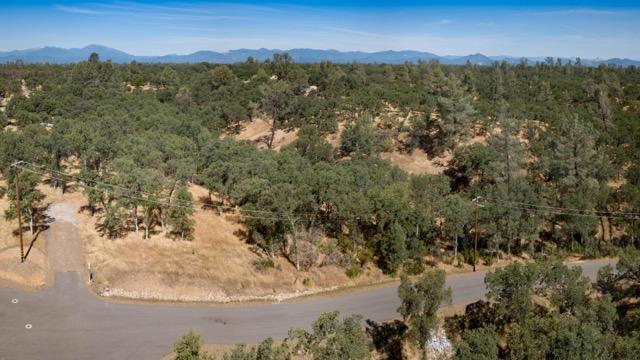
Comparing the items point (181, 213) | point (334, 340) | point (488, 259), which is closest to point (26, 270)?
point (181, 213)

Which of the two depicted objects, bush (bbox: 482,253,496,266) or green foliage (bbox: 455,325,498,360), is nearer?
green foliage (bbox: 455,325,498,360)

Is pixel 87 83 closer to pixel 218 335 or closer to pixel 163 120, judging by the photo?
pixel 163 120

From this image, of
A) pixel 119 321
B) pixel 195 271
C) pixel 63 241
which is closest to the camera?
pixel 119 321

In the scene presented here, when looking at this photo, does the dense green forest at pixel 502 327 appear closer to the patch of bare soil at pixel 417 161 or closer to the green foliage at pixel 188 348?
the green foliage at pixel 188 348

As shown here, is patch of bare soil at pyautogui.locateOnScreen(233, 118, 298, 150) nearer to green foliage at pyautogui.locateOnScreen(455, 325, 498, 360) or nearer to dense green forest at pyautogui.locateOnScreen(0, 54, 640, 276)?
dense green forest at pyautogui.locateOnScreen(0, 54, 640, 276)

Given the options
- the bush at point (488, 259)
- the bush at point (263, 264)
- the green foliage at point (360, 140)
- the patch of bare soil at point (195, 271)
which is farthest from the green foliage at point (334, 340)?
the green foliage at point (360, 140)

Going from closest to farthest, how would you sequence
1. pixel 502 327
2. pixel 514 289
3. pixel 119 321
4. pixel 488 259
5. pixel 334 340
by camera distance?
pixel 334 340 < pixel 119 321 < pixel 514 289 < pixel 502 327 < pixel 488 259

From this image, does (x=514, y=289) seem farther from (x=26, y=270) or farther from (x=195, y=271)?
(x=26, y=270)

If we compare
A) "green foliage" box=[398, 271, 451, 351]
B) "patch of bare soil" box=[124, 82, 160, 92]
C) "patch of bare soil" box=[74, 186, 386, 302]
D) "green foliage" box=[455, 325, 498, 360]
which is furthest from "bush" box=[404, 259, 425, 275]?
Result: "patch of bare soil" box=[124, 82, 160, 92]
